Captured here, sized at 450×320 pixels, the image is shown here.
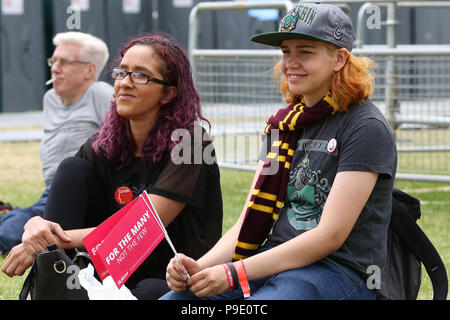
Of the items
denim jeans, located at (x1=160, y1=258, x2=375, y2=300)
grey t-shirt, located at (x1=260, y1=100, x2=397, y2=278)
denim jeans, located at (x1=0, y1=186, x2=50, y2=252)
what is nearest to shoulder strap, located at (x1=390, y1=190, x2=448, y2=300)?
grey t-shirt, located at (x1=260, y1=100, x2=397, y2=278)

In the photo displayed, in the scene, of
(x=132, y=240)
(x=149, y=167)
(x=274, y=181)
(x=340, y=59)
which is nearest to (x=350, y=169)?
(x=274, y=181)

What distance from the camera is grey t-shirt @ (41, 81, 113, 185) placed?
538cm

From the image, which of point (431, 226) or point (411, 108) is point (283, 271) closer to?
point (431, 226)

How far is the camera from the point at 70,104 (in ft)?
18.3

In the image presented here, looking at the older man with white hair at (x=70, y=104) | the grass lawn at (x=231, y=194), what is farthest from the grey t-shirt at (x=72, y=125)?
the grass lawn at (x=231, y=194)

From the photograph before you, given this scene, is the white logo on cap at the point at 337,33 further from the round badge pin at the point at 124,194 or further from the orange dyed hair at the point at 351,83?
the round badge pin at the point at 124,194

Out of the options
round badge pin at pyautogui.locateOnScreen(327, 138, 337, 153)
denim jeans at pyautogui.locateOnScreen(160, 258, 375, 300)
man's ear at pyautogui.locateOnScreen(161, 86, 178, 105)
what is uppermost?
man's ear at pyautogui.locateOnScreen(161, 86, 178, 105)

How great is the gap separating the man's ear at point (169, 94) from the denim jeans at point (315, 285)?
1.06 meters

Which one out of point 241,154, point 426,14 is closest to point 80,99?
point 241,154

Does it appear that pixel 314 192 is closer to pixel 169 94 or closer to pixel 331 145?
pixel 331 145

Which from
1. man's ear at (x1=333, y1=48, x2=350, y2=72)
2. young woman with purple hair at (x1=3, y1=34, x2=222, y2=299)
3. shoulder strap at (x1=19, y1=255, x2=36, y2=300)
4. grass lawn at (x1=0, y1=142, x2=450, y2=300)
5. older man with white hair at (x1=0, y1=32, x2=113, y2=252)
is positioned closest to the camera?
man's ear at (x1=333, y1=48, x2=350, y2=72)

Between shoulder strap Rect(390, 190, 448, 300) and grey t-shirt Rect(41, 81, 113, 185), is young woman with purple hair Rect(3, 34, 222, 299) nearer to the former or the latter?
shoulder strap Rect(390, 190, 448, 300)

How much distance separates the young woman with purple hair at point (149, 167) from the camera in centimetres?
347

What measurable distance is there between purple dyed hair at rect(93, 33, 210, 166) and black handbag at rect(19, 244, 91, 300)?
25.1 inches
